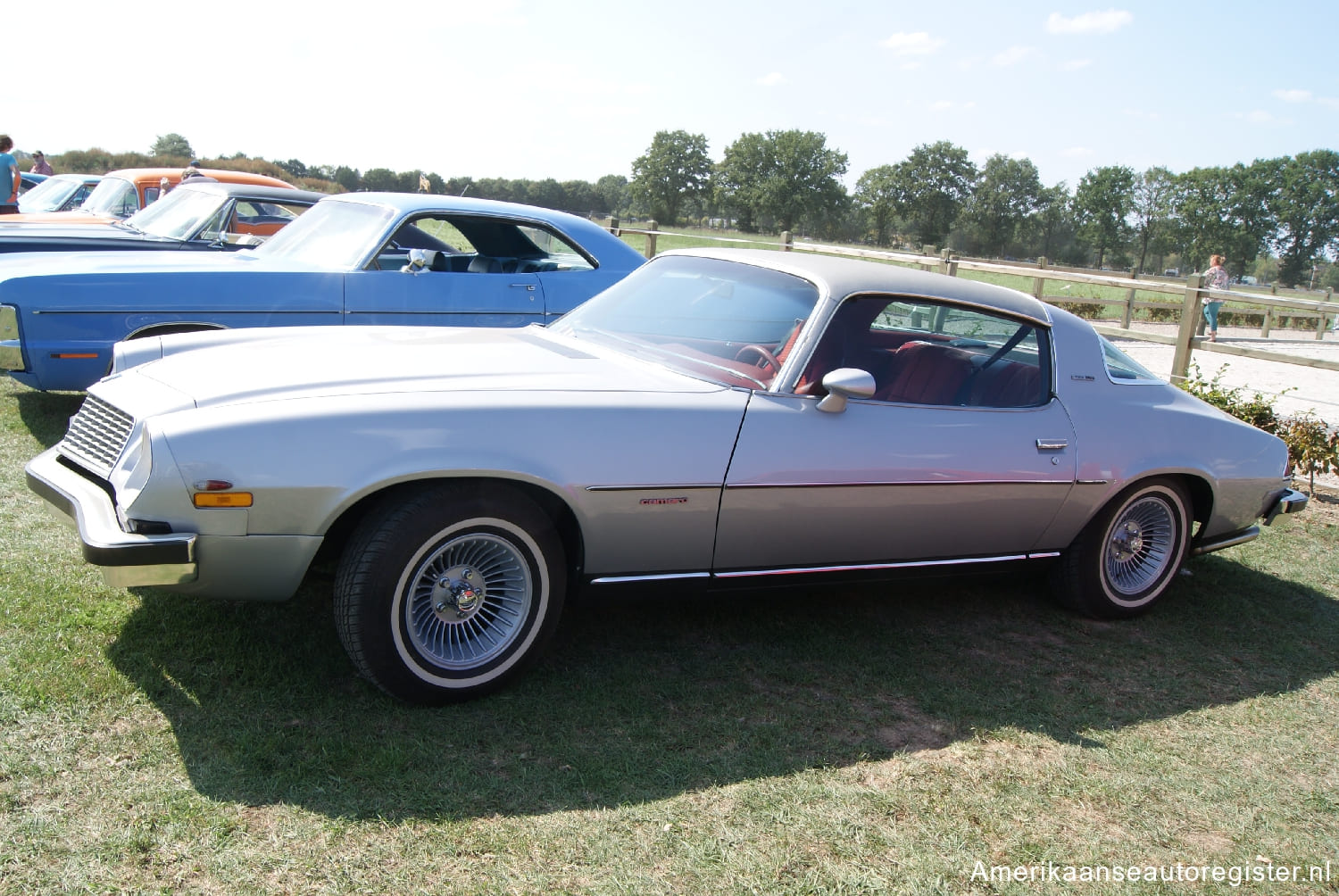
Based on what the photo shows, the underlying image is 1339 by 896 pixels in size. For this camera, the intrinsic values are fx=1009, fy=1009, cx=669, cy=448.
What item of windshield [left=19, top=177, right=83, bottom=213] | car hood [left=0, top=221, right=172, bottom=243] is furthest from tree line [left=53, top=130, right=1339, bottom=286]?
car hood [left=0, top=221, right=172, bottom=243]

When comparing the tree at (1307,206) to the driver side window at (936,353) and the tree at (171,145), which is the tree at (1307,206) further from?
the driver side window at (936,353)

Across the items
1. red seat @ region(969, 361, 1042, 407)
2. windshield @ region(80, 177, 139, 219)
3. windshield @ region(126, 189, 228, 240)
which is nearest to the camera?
red seat @ region(969, 361, 1042, 407)

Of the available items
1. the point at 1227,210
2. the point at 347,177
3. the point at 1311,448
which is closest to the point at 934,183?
the point at 1227,210

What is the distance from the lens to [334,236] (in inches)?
258

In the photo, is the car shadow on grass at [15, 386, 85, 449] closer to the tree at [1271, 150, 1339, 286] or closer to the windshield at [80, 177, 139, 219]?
the windshield at [80, 177, 139, 219]

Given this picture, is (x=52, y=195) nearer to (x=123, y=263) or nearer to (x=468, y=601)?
(x=123, y=263)

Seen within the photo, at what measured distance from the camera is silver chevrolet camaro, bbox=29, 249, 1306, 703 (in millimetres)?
2814

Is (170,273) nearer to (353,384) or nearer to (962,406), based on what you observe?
(353,384)

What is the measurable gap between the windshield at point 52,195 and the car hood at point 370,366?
12588 mm

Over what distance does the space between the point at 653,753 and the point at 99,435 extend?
200 cm

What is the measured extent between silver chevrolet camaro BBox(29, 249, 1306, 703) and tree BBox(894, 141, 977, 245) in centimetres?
9072

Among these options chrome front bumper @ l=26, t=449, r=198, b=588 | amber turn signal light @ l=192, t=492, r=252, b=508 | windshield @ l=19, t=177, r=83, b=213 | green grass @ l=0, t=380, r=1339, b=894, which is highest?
windshield @ l=19, t=177, r=83, b=213

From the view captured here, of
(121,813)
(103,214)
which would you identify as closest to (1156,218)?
(103,214)

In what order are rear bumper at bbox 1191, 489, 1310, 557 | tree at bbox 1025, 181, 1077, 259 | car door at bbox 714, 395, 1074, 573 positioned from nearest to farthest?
car door at bbox 714, 395, 1074, 573
rear bumper at bbox 1191, 489, 1310, 557
tree at bbox 1025, 181, 1077, 259
